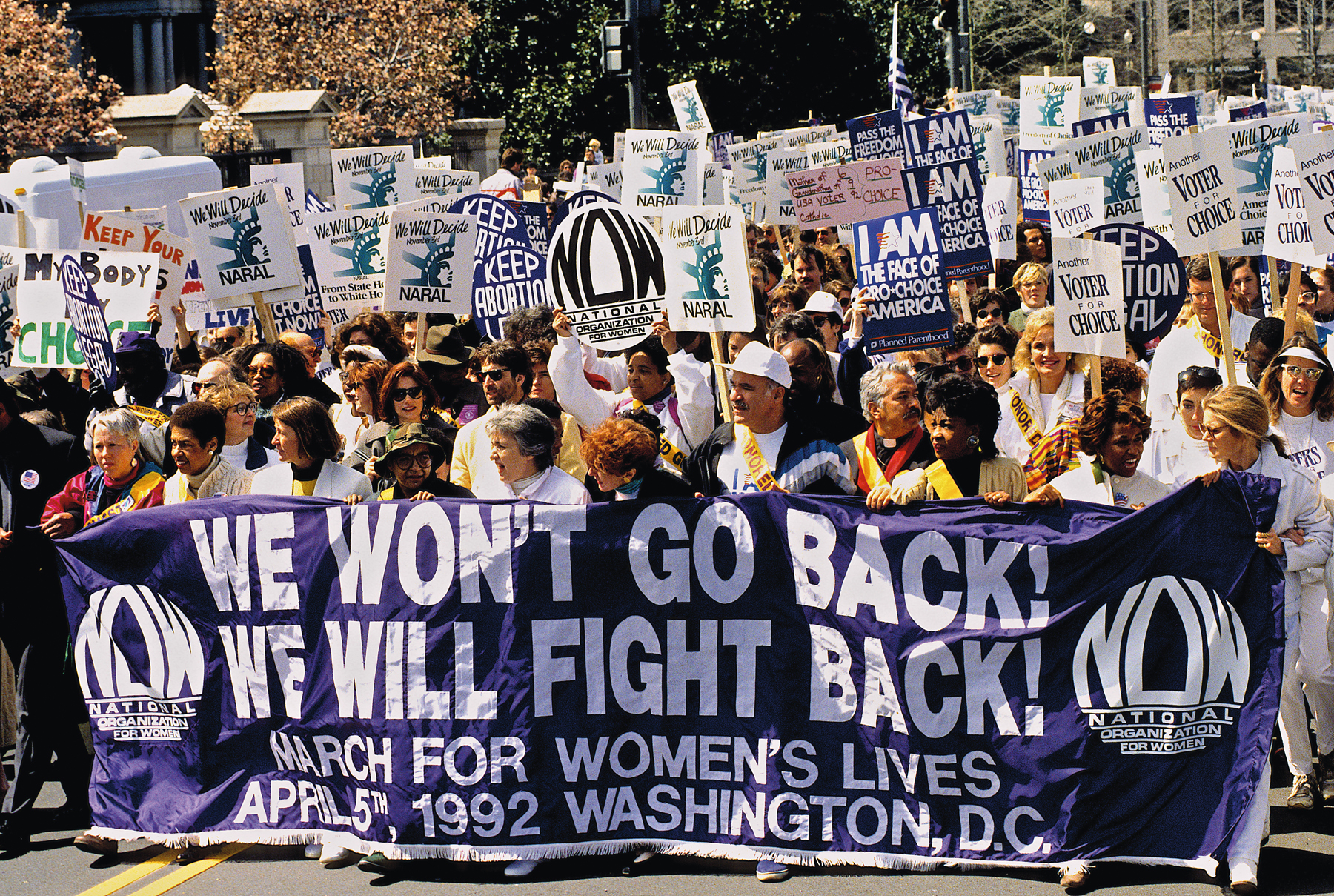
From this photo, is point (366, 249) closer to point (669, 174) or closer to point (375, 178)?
point (375, 178)

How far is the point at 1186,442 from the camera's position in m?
7.01

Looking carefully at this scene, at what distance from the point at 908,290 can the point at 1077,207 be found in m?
1.70

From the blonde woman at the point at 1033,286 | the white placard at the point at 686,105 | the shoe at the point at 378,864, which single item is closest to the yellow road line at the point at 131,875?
the shoe at the point at 378,864

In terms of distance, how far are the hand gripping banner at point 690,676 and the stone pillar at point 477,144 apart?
1260 inches

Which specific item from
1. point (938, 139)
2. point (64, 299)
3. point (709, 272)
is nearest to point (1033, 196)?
point (938, 139)

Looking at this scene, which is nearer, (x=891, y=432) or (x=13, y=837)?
(x=13, y=837)

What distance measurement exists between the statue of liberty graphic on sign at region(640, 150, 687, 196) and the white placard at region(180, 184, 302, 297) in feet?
13.0

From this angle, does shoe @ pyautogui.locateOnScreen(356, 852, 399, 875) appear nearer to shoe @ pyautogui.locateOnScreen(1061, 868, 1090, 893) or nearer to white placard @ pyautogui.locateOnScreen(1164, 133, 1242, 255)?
shoe @ pyautogui.locateOnScreen(1061, 868, 1090, 893)

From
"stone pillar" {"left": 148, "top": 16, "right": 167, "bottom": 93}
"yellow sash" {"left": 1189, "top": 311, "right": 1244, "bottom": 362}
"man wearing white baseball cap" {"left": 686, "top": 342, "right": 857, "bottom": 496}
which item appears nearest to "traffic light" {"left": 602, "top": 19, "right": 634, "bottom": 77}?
"yellow sash" {"left": 1189, "top": 311, "right": 1244, "bottom": 362}

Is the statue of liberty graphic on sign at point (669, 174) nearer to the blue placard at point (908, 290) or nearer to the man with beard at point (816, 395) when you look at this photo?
the blue placard at point (908, 290)

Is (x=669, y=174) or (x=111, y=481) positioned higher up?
(x=669, y=174)

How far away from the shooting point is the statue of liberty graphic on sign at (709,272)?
7.90 m

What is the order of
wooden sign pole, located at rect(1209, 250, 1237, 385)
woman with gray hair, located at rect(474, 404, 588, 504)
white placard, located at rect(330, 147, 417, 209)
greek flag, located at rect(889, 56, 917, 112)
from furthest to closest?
greek flag, located at rect(889, 56, 917, 112) < white placard, located at rect(330, 147, 417, 209) < wooden sign pole, located at rect(1209, 250, 1237, 385) < woman with gray hair, located at rect(474, 404, 588, 504)

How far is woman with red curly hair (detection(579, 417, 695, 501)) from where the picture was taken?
605 centimetres
